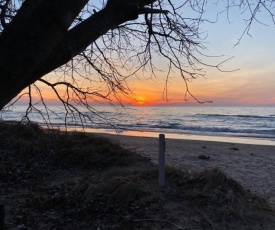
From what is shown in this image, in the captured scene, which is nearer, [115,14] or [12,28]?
[12,28]

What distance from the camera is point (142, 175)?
19.9ft

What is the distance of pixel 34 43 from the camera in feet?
5.09

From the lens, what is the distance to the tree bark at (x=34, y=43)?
5.00 ft

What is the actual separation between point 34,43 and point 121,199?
381cm

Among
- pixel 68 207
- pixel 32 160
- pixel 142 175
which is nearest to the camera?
pixel 68 207

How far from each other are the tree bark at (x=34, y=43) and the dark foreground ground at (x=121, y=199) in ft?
10.1

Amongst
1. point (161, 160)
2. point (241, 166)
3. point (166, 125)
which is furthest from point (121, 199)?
point (166, 125)

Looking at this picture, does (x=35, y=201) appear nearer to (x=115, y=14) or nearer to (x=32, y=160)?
(x=32, y=160)

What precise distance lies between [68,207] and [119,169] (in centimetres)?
185

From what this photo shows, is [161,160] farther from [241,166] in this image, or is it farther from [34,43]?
[241,166]

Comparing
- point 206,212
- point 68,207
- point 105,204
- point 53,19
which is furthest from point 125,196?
point 53,19

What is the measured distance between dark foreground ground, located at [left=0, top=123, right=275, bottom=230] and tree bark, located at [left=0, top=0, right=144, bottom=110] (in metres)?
3.07

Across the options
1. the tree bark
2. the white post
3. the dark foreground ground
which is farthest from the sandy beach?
the tree bark

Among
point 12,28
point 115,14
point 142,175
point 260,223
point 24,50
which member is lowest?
point 260,223
